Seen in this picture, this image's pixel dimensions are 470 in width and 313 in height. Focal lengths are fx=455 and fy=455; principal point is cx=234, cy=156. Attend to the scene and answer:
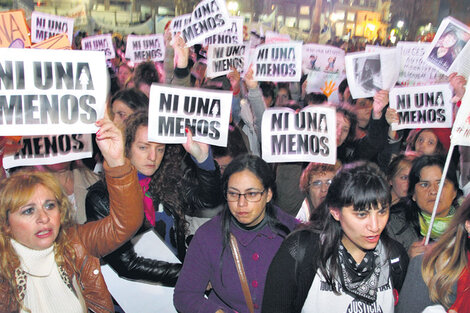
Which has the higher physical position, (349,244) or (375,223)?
(375,223)

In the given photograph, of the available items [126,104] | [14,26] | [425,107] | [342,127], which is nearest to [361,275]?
[342,127]

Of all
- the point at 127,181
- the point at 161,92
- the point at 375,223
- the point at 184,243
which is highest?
the point at 161,92

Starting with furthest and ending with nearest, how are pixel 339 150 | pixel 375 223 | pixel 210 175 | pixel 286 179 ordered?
1. pixel 339 150
2. pixel 286 179
3. pixel 210 175
4. pixel 375 223

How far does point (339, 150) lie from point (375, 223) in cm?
190

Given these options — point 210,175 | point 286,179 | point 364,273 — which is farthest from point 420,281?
point 286,179

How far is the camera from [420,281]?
220 centimetres

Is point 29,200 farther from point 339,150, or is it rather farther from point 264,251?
point 339,150

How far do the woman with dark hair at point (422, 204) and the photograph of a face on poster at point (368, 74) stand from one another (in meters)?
1.13

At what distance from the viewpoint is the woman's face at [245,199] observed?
2.52 meters

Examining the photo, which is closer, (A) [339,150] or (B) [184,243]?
(B) [184,243]

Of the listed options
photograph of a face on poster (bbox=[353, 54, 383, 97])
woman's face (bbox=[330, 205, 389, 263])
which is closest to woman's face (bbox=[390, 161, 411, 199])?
photograph of a face on poster (bbox=[353, 54, 383, 97])

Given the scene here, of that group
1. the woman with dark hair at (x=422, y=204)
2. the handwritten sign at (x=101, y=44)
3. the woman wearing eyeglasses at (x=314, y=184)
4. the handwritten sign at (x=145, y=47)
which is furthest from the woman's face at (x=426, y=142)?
the handwritten sign at (x=101, y=44)

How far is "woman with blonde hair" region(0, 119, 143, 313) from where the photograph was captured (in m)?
2.17

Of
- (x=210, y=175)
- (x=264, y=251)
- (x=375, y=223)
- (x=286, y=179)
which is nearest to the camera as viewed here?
(x=375, y=223)
